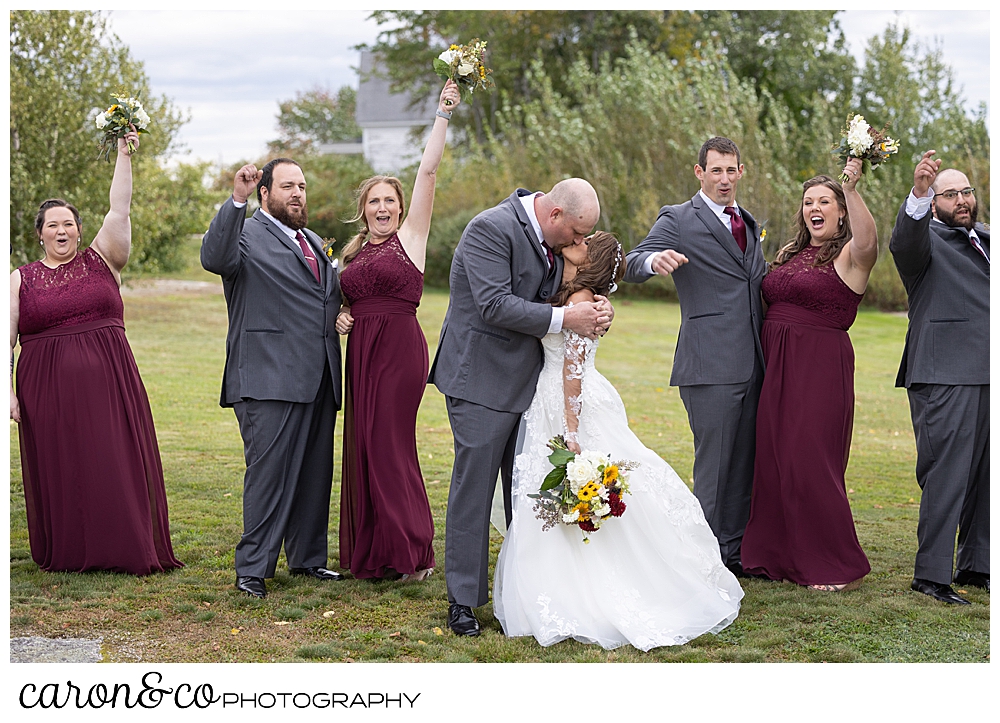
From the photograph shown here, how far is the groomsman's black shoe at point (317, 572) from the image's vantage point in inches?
220

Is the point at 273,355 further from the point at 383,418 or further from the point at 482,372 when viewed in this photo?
the point at 482,372

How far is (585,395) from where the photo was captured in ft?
15.8

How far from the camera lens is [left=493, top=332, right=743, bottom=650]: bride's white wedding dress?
454 centimetres

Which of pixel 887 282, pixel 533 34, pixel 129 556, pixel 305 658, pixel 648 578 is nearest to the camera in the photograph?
pixel 305 658

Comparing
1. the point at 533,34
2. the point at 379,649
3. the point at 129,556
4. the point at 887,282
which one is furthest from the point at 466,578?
the point at 533,34

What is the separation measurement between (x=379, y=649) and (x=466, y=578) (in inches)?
20.9

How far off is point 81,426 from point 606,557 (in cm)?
300

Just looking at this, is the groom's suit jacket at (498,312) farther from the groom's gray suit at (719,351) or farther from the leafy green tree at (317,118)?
the leafy green tree at (317,118)

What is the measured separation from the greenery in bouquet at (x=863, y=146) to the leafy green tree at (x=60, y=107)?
462 inches

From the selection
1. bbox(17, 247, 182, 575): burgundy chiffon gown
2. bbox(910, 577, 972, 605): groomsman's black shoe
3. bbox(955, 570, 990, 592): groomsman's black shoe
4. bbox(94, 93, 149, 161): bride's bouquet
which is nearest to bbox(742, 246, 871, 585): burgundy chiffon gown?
bbox(910, 577, 972, 605): groomsman's black shoe

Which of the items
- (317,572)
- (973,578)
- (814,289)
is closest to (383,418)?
(317,572)

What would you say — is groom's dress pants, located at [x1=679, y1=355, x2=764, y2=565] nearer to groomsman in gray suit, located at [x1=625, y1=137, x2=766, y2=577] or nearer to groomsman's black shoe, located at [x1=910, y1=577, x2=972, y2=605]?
groomsman in gray suit, located at [x1=625, y1=137, x2=766, y2=577]

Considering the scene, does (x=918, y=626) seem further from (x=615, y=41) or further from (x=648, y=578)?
(x=615, y=41)

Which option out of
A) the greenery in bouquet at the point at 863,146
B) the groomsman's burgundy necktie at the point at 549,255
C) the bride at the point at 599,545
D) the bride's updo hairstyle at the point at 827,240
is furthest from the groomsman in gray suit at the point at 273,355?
the greenery in bouquet at the point at 863,146
